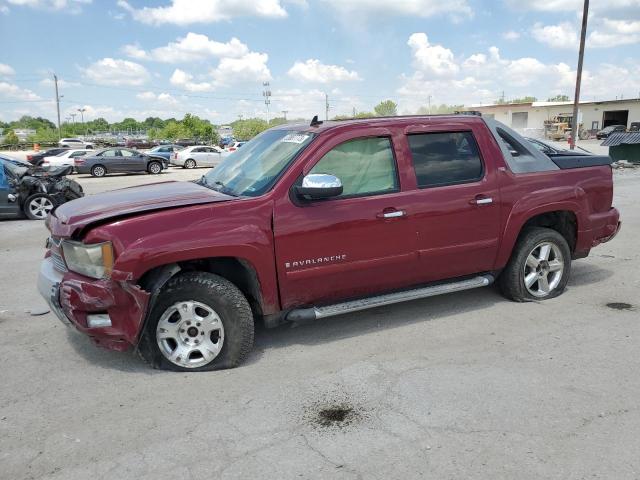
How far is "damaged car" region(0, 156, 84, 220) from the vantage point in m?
11.0

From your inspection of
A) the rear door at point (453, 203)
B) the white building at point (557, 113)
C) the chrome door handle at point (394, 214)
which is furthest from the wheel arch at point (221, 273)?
the white building at point (557, 113)

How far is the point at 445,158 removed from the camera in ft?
14.9

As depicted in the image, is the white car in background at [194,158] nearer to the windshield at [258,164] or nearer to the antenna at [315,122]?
the windshield at [258,164]

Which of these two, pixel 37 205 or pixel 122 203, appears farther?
pixel 37 205

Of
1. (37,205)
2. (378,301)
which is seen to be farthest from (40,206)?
(378,301)

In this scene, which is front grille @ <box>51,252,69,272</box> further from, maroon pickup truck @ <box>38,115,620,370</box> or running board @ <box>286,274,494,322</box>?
running board @ <box>286,274,494,322</box>

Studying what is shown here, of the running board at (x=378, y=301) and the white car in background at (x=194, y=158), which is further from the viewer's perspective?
the white car in background at (x=194, y=158)

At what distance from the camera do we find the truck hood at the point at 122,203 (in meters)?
3.60

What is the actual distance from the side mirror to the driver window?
229 millimetres

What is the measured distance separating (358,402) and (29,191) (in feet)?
34.0

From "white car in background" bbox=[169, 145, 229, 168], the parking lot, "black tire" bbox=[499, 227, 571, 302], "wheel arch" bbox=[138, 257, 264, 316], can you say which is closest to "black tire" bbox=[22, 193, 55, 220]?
the parking lot

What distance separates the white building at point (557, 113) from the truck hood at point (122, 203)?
6338 cm

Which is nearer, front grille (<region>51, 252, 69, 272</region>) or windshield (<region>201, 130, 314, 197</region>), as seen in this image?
front grille (<region>51, 252, 69, 272</region>)

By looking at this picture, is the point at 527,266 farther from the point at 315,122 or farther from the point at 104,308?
the point at 104,308
